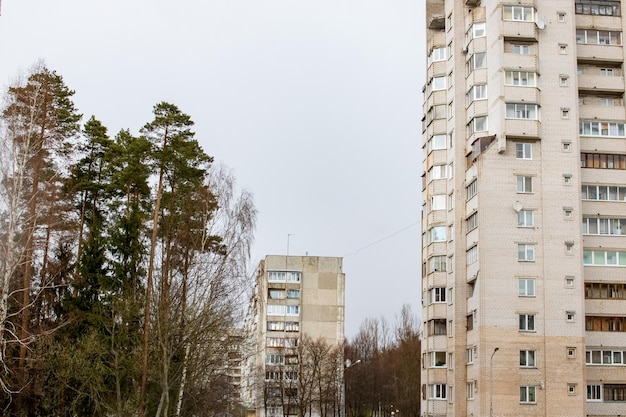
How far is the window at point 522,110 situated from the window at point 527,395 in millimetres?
18478

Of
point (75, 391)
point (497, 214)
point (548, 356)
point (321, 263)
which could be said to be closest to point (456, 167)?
point (497, 214)

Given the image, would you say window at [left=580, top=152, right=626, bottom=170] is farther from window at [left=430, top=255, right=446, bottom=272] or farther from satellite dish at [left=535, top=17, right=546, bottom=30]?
window at [left=430, top=255, right=446, bottom=272]

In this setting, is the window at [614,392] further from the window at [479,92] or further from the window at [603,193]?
the window at [479,92]

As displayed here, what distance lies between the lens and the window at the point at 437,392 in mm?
62688

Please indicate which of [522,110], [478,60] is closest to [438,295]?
[522,110]

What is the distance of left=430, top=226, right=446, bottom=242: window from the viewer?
65.3 metres

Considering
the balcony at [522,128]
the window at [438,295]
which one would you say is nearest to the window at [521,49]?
the balcony at [522,128]

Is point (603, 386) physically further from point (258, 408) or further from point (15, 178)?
point (258, 408)

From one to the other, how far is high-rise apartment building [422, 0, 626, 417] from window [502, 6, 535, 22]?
83 mm

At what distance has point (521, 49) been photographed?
60656 millimetres

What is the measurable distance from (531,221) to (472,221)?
13.9 feet

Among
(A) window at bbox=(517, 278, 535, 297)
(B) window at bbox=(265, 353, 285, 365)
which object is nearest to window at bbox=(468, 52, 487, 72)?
(A) window at bbox=(517, 278, 535, 297)

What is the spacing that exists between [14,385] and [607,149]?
42522 mm

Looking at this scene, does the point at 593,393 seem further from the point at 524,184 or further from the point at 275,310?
the point at 275,310
